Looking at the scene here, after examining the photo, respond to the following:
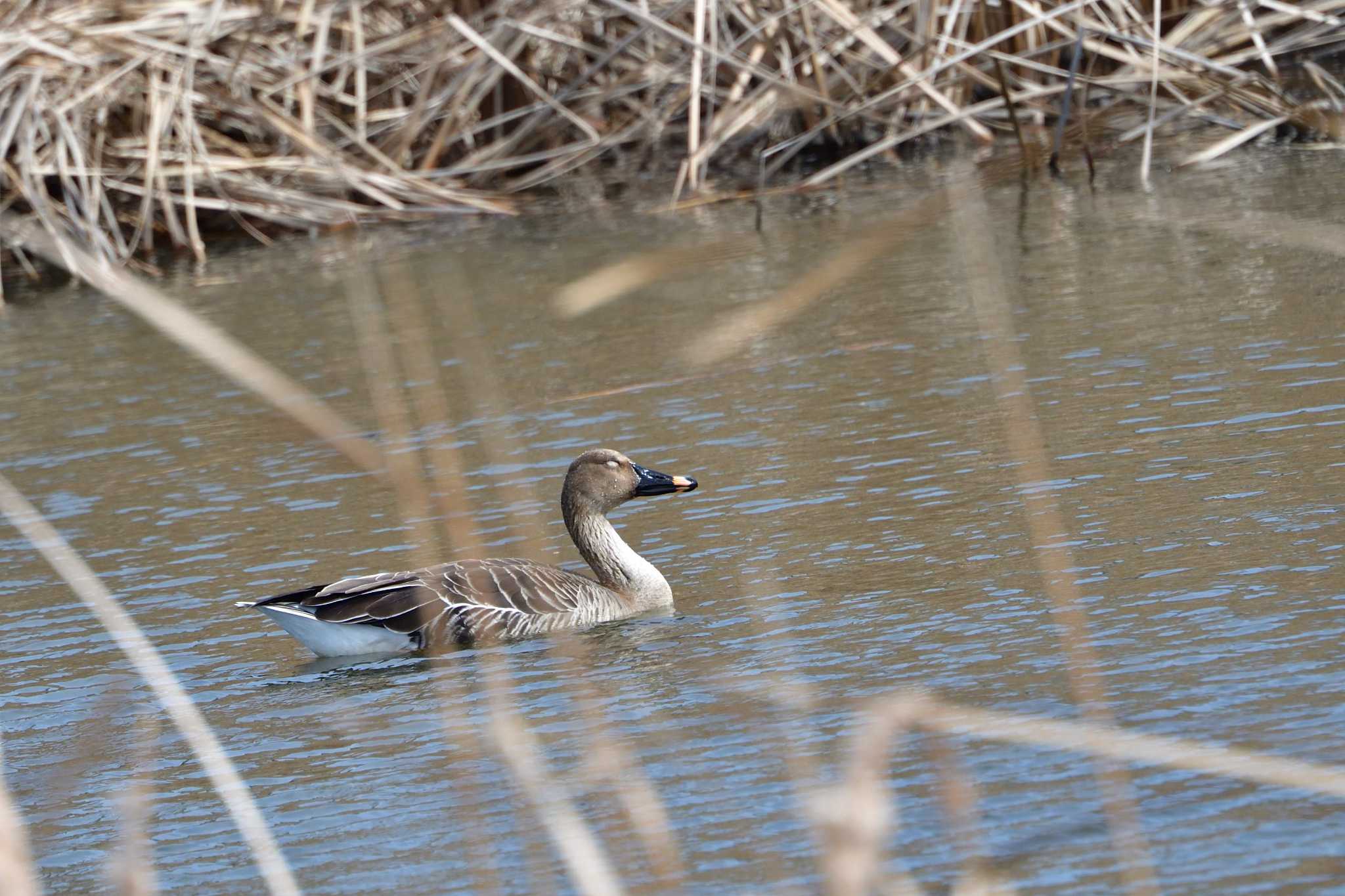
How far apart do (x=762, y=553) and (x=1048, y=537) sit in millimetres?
1616

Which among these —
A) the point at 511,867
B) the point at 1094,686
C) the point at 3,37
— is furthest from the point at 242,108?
the point at 1094,686

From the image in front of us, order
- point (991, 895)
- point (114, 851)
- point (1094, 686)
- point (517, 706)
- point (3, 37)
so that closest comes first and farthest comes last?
point (1094, 686), point (991, 895), point (114, 851), point (517, 706), point (3, 37)

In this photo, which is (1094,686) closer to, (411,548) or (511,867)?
(511,867)

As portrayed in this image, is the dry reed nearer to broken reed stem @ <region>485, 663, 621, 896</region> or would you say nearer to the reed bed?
broken reed stem @ <region>485, 663, 621, 896</region>

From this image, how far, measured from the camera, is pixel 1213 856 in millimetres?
4918

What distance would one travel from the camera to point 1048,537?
770 cm

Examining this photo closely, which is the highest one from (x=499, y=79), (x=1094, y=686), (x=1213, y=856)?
(x=499, y=79)

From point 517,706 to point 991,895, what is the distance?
105 inches

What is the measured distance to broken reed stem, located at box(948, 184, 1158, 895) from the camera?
3.04m

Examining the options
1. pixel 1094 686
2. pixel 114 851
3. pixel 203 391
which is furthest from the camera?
pixel 203 391

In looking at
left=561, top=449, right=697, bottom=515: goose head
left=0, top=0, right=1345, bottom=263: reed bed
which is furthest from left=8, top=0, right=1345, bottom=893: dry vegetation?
left=561, top=449, right=697, bottom=515: goose head

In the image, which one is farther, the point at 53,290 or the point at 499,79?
the point at 499,79

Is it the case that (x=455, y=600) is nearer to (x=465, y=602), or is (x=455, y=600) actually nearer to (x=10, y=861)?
(x=465, y=602)

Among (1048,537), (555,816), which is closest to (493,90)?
(1048,537)
